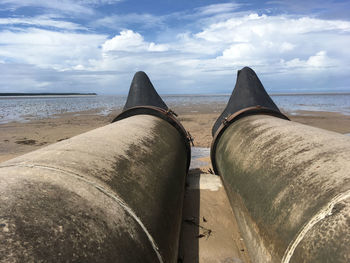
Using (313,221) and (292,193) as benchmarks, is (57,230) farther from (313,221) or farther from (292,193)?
(292,193)

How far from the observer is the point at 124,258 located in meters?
1.11

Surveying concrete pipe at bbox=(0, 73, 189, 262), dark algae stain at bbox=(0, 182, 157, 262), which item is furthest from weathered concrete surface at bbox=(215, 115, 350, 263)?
dark algae stain at bbox=(0, 182, 157, 262)

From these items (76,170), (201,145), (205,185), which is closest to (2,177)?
(76,170)

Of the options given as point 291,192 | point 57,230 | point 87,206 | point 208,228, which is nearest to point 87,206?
point 87,206

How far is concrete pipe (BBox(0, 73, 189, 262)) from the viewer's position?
3.00 ft

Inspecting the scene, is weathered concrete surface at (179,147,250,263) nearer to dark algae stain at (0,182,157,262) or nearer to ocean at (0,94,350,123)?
dark algae stain at (0,182,157,262)

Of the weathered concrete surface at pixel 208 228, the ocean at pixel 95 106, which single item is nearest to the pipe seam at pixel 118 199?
the weathered concrete surface at pixel 208 228

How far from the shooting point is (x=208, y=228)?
8.80 feet

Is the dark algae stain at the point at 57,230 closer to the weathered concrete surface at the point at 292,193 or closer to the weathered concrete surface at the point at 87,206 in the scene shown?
the weathered concrete surface at the point at 87,206

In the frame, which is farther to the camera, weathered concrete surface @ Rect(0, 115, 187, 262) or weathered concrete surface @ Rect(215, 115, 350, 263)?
weathered concrete surface @ Rect(215, 115, 350, 263)

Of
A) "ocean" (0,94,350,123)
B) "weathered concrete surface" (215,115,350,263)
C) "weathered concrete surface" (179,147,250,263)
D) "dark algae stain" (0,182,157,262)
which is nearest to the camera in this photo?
"dark algae stain" (0,182,157,262)

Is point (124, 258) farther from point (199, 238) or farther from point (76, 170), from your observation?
point (199, 238)

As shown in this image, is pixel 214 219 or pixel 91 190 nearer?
pixel 91 190

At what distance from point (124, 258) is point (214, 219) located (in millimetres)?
1905
